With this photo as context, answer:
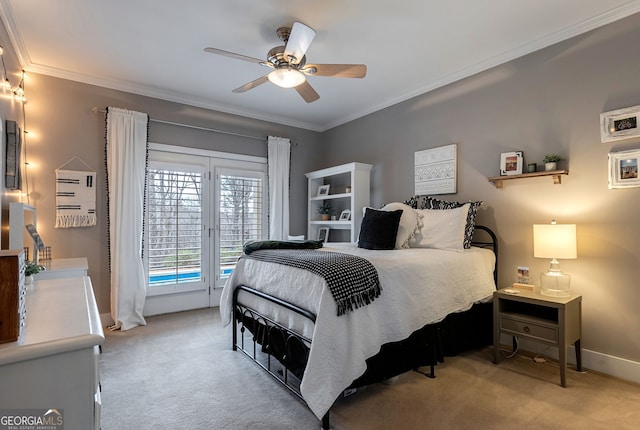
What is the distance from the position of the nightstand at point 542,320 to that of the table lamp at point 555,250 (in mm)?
95

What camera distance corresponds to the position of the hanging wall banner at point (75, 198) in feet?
11.6

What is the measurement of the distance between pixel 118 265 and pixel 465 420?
3660mm

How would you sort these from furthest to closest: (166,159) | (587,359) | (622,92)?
1. (166,159)
2. (587,359)
3. (622,92)

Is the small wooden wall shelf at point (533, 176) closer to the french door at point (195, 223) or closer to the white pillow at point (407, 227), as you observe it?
the white pillow at point (407, 227)

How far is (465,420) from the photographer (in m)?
1.98

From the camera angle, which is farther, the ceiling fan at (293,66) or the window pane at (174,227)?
the window pane at (174,227)

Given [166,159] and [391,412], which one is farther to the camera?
[166,159]

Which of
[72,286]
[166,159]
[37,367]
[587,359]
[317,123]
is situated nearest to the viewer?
[37,367]

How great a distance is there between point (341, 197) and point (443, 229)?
185 cm

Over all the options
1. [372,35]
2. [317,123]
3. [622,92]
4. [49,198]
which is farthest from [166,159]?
[622,92]

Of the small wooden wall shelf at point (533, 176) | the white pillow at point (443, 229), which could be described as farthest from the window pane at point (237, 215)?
the small wooden wall shelf at point (533, 176)

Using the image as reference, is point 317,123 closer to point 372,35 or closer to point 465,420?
point 372,35

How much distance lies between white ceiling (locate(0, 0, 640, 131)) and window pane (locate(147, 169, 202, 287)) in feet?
3.70

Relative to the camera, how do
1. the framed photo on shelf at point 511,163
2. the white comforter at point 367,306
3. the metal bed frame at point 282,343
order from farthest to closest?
the framed photo on shelf at point 511,163 < the metal bed frame at point 282,343 < the white comforter at point 367,306
